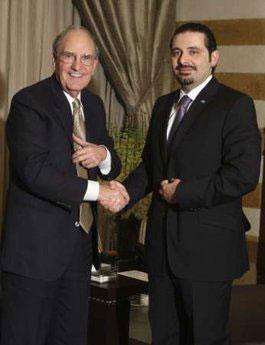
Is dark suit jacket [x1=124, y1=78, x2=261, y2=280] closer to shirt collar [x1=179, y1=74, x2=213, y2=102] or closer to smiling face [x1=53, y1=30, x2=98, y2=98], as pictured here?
shirt collar [x1=179, y1=74, x2=213, y2=102]

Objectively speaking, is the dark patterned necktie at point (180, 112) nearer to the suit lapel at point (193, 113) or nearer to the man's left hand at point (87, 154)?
the suit lapel at point (193, 113)

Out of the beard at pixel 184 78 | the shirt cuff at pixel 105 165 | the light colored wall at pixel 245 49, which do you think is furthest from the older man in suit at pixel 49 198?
the light colored wall at pixel 245 49

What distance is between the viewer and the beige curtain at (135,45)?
5.38 metres

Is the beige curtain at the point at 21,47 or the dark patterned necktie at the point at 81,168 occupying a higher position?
the beige curtain at the point at 21,47

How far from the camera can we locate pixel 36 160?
2768 millimetres

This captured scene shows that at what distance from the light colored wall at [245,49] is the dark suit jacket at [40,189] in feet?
8.36

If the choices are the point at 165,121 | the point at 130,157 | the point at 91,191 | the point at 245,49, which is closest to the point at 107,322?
the point at 91,191

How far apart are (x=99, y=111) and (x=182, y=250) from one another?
69cm

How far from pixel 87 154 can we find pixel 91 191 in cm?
15

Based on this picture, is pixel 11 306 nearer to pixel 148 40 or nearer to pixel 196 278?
pixel 196 278

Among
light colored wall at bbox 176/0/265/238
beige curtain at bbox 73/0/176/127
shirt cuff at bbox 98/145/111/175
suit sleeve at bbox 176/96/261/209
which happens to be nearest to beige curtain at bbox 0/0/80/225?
beige curtain at bbox 73/0/176/127

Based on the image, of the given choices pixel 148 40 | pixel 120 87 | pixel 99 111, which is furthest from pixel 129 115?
pixel 99 111

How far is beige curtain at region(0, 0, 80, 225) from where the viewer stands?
4723 mm

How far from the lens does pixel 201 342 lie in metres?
2.94
